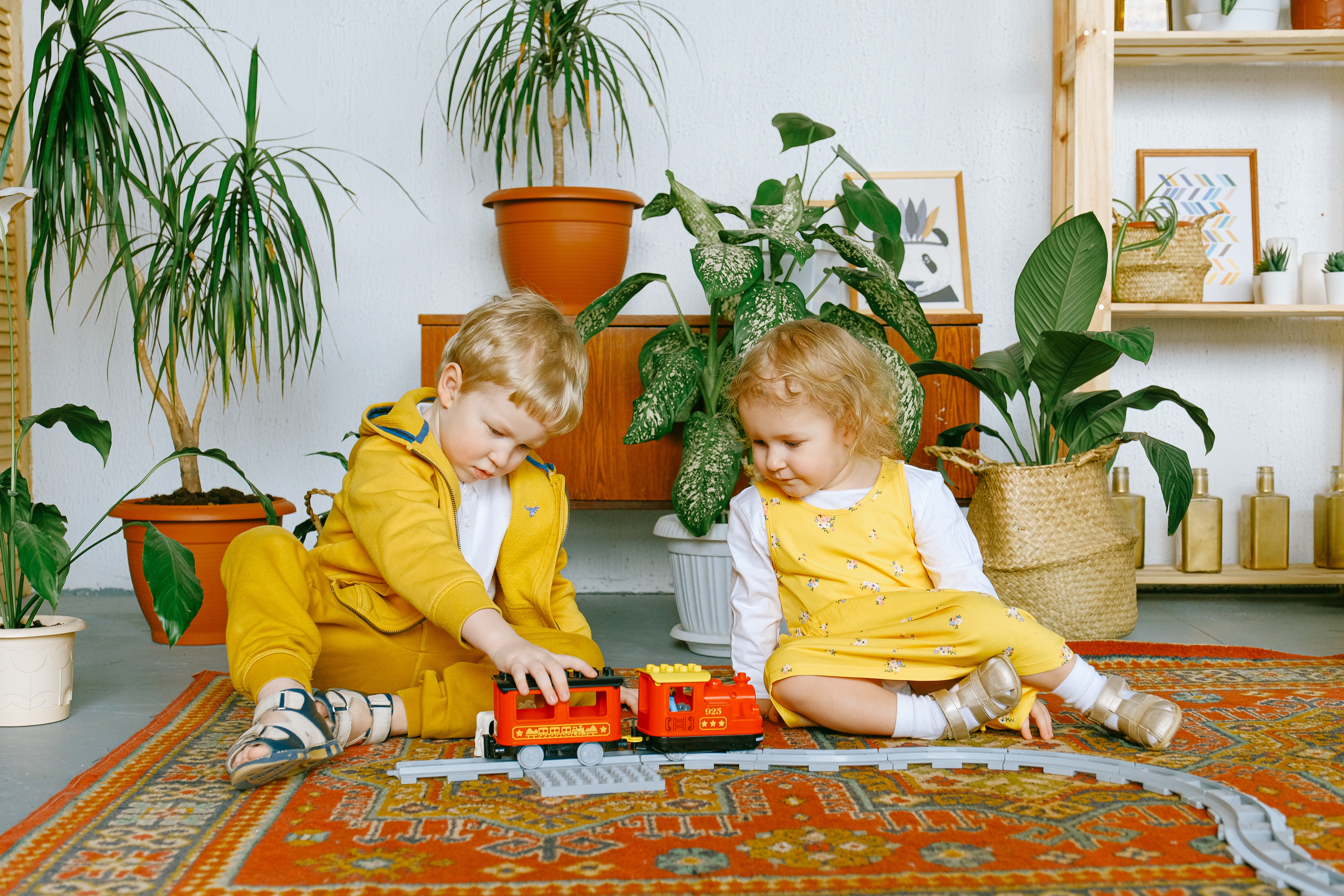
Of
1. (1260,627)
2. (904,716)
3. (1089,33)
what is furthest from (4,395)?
(1260,627)

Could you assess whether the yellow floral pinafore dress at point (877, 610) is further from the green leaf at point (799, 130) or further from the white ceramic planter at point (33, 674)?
the white ceramic planter at point (33, 674)

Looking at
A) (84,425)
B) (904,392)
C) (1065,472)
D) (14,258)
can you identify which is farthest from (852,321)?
(14,258)

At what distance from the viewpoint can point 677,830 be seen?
3.24ft

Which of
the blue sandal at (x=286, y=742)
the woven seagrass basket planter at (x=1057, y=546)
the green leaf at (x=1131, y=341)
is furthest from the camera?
the woven seagrass basket planter at (x=1057, y=546)

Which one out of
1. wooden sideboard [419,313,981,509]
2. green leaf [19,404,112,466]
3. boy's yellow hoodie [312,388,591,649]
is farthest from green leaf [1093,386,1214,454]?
green leaf [19,404,112,466]

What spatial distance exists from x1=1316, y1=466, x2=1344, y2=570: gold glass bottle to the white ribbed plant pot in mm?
1563

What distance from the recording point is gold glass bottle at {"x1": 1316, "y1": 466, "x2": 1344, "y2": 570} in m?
2.51

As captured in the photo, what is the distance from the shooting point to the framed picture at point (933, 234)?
Result: 260cm

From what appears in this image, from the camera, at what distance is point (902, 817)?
3.34 ft

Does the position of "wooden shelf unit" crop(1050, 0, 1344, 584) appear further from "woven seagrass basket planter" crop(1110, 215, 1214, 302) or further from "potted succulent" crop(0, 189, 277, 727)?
"potted succulent" crop(0, 189, 277, 727)

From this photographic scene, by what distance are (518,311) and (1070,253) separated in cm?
118

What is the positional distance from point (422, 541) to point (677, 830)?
1.65 ft

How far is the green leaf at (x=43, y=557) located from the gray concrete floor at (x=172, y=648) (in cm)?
19

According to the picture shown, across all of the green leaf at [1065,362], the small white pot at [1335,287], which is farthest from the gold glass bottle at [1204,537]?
the green leaf at [1065,362]
